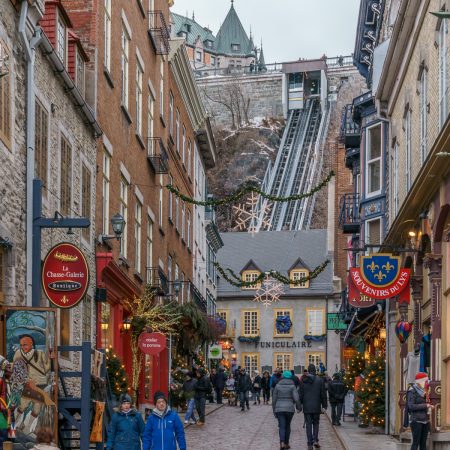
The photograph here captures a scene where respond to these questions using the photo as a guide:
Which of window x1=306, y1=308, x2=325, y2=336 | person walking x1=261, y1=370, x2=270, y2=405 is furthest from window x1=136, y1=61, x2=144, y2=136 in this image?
window x1=306, y1=308, x2=325, y2=336

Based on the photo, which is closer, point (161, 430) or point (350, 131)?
point (161, 430)

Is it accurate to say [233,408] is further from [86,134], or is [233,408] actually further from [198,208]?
[86,134]

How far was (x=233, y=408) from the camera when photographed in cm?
4188

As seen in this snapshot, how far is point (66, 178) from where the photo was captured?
21484 millimetres

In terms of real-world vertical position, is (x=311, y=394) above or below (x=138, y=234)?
below

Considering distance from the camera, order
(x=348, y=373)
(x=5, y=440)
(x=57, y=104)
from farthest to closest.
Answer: (x=348, y=373) < (x=57, y=104) < (x=5, y=440)

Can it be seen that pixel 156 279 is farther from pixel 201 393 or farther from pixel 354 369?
pixel 354 369

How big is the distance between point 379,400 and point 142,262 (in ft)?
25.3

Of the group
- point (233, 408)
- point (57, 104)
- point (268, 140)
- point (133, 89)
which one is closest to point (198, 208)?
point (233, 408)

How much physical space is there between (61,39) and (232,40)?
163049 millimetres

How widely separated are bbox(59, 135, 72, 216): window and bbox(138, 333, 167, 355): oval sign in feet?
21.4

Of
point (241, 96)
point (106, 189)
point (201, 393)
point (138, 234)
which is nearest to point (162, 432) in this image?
point (106, 189)

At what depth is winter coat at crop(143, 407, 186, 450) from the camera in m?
14.3

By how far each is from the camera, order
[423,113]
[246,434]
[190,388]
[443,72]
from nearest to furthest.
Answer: [443,72], [423,113], [246,434], [190,388]
